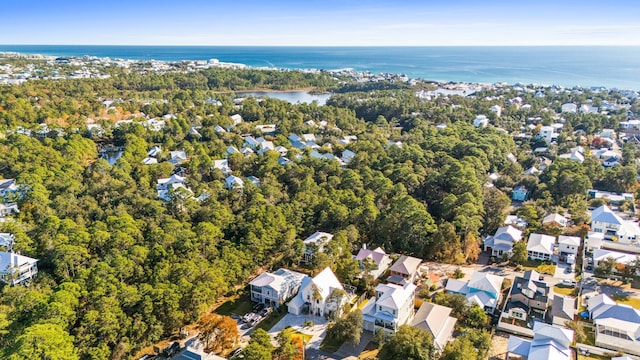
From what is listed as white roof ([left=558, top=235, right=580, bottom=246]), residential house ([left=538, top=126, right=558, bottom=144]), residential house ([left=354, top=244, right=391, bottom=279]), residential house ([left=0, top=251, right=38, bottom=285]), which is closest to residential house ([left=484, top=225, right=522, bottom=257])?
white roof ([left=558, top=235, right=580, bottom=246])

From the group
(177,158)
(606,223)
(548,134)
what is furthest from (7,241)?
(548,134)

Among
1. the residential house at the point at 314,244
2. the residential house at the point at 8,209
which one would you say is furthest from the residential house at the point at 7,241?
the residential house at the point at 314,244

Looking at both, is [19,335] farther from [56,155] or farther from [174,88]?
[174,88]

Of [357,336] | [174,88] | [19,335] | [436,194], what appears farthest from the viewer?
[174,88]

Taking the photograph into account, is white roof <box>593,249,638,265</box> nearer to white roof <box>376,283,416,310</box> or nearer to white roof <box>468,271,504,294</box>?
white roof <box>468,271,504,294</box>

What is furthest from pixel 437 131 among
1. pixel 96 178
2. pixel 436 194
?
pixel 96 178

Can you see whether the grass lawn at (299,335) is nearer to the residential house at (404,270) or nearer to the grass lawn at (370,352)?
the grass lawn at (370,352)
